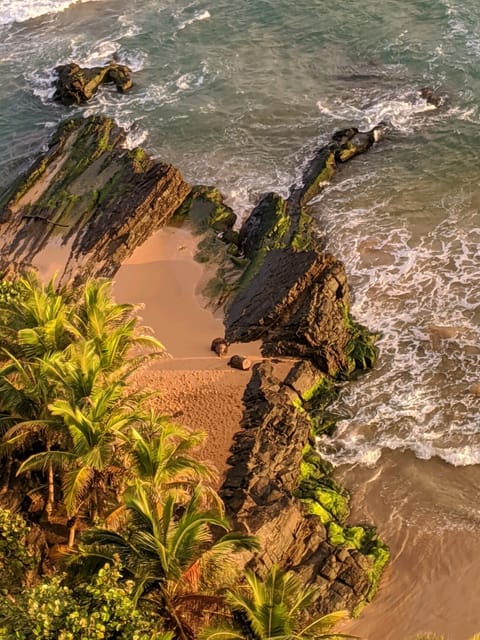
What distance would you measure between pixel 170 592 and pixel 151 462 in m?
2.81

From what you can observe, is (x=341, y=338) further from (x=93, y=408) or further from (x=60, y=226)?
(x=60, y=226)

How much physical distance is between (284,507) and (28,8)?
4883cm

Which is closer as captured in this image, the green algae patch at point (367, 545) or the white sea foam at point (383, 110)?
the green algae patch at point (367, 545)

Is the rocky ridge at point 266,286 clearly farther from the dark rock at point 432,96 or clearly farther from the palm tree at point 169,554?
the dark rock at point 432,96

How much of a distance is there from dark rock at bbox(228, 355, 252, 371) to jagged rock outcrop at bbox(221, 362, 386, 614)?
77 cm

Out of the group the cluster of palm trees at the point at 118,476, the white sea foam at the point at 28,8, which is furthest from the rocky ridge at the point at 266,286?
the white sea foam at the point at 28,8

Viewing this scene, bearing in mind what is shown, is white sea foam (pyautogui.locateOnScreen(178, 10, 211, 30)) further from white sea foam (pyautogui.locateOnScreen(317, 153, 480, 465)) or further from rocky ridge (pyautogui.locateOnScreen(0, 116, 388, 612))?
white sea foam (pyautogui.locateOnScreen(317, 153, 480, 465))

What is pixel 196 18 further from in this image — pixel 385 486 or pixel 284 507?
pixel 284 507

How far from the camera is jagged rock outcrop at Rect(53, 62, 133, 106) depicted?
41125 mm

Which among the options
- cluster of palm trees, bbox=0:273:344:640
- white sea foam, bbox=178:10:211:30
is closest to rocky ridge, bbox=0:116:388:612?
cluster of palm trees, bbox=0:273:344:640

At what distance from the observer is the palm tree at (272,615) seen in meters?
12.2

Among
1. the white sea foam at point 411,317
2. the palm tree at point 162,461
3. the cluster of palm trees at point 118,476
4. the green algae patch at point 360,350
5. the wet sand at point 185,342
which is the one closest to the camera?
the cluster of palm trees at point 118,476

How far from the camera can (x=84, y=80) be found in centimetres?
4159

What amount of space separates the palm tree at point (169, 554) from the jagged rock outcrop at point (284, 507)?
3.82 metres
